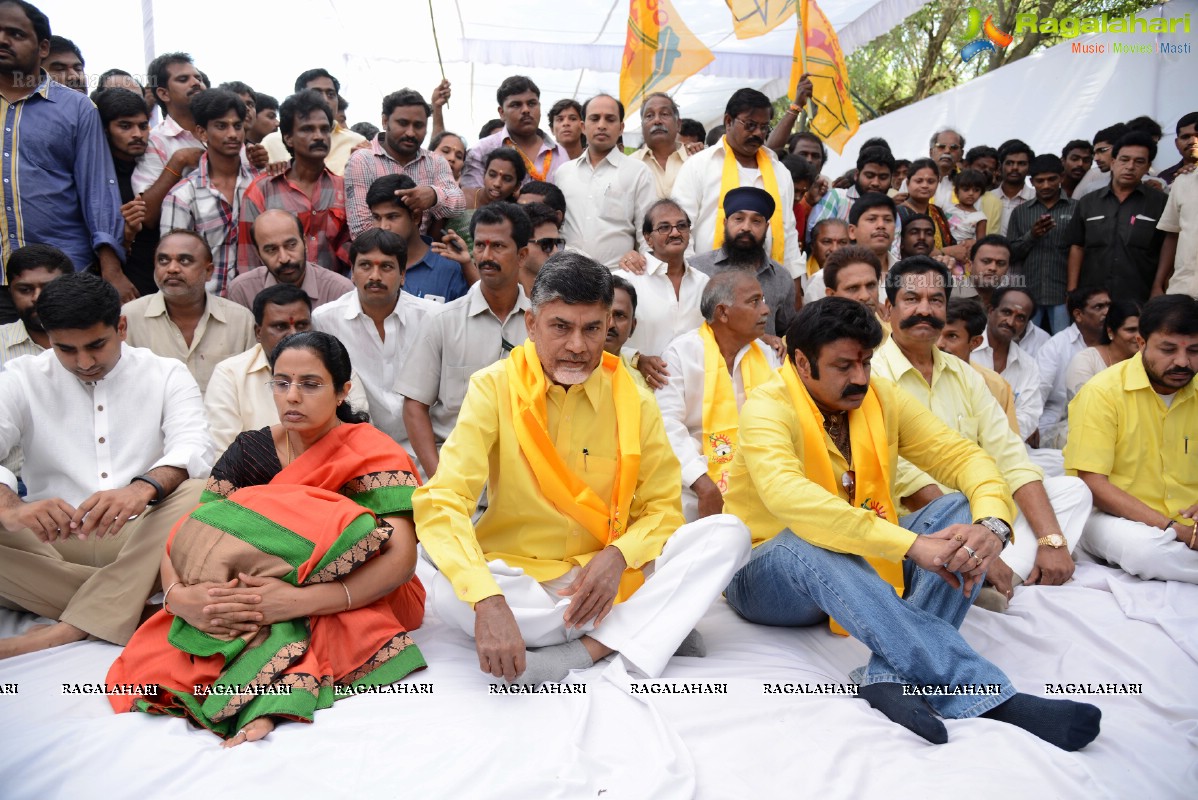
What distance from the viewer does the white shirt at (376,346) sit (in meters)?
5.04

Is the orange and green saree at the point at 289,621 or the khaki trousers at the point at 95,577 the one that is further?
the khaki trousers at the point at 95,577

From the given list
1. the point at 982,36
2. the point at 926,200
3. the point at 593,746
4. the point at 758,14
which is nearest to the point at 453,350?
the point at 593,746

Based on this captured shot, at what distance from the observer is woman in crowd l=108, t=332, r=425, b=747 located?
2.71 meters

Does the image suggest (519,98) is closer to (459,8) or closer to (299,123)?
(299,123)

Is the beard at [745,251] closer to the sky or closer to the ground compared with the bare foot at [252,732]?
closer to the sky

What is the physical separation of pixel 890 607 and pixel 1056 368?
14.5 ft

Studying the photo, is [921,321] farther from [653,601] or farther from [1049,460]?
[653,601]

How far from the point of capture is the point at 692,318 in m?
5.56

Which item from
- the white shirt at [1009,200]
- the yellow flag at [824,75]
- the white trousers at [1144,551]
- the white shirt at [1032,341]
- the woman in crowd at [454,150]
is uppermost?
the yellow flag at [824,75]

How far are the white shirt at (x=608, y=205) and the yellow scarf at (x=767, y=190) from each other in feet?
1.75

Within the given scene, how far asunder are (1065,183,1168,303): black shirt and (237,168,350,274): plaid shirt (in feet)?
20.1

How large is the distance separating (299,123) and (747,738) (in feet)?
16.4

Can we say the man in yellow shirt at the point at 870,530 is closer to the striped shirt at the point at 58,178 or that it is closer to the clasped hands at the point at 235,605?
the clasped hands at the point at 235,605

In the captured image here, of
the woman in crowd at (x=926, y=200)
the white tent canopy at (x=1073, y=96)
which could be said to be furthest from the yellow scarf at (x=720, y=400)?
the white tent canopy at (x=1073, y=96)
